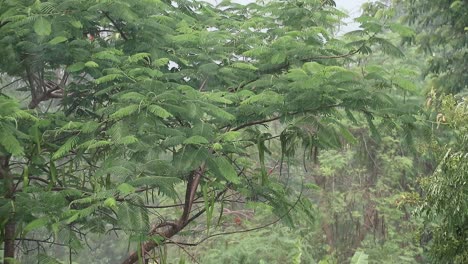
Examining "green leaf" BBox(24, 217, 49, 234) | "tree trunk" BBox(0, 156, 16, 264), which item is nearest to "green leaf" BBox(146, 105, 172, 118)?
"green leaf" BBox(24, 217, 49, 234)

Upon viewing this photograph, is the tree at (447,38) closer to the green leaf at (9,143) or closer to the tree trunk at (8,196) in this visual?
the tree trunk at (8,196)

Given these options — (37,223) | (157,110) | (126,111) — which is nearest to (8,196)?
Answer: (37,223)

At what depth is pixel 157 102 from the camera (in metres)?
3.75

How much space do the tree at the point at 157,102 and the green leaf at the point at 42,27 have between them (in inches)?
0.4

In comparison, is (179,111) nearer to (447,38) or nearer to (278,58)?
(278,58)

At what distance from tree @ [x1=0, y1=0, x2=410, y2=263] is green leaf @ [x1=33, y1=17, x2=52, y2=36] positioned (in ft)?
0.04

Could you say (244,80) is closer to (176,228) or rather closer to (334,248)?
(176,228)

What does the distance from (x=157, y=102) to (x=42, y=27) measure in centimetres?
125

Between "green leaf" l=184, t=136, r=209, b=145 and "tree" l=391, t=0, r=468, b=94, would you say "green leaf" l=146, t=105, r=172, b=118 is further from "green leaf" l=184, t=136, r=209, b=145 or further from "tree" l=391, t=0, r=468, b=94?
"tree" l=391, t=0, r=468, b=94

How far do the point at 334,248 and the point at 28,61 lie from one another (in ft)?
36.3

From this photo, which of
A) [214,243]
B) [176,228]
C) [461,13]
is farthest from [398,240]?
[176,228]

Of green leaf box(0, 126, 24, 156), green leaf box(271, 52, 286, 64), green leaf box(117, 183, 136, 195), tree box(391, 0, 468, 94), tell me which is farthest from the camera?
tree box(391, 0, 468, 94)

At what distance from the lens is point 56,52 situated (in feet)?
15.1

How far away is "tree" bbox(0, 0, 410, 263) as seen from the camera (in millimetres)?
3670
